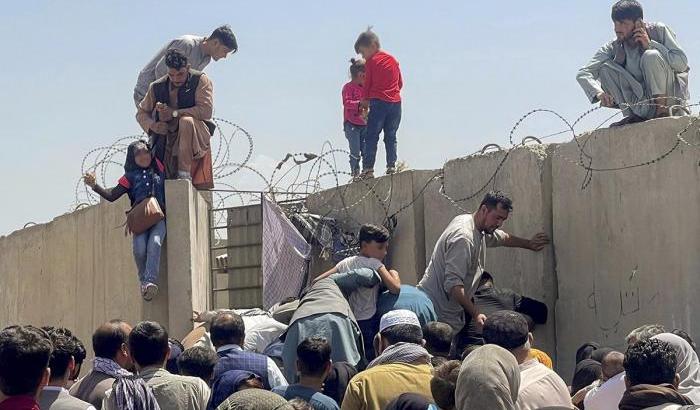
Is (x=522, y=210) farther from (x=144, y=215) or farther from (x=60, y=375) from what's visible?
(x=60, y=375)

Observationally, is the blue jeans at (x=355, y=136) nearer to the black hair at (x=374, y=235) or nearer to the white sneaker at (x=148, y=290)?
the white sneaker at (x=148, y=290)

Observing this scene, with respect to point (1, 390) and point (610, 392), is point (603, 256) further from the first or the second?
point (1, 390)

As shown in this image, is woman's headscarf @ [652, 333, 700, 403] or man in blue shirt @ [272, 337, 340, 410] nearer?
woman's headscarf @ [652, 333, 700, 403]

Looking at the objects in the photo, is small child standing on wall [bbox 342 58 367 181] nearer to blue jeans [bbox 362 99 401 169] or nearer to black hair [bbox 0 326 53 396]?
blue jeans [bbox 362 99 401 169]

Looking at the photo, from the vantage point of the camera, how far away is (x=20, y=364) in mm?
5320

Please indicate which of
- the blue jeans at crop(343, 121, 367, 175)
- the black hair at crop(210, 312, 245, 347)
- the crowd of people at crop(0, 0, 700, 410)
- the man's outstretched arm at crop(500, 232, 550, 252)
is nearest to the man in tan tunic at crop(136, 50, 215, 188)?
the crowd of people at crop(0, 0, 700, 410)

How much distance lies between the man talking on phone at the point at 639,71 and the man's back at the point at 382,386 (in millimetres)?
3578

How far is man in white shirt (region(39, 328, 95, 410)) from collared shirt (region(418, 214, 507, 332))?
373 centimetres

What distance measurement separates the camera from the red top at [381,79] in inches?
490

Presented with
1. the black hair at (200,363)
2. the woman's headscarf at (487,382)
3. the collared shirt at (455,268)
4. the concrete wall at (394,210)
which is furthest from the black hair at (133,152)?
the woman's headscarf at (487,382)

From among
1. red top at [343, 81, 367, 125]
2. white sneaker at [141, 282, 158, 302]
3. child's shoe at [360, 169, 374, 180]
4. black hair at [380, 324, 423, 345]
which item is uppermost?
red top at [343, 81, 367, 125]

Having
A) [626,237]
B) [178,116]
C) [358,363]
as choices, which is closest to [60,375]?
[358,363]

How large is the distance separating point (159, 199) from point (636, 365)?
6685 mm

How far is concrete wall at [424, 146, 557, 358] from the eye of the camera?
10.3 m
